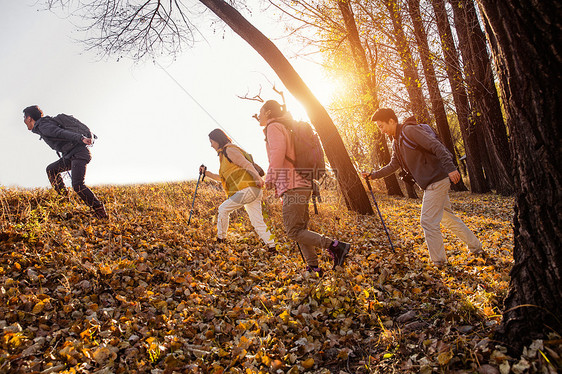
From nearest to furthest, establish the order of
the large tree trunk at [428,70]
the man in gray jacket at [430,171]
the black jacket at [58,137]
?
1. the man in gray jacket at [430,171]
2. the black jacket at [58,137]
3. the large tree trunk at [428,70]

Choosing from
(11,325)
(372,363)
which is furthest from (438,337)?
(11,325)

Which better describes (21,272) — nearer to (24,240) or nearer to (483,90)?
(24,240)

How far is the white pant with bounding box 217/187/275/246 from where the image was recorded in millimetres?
5898

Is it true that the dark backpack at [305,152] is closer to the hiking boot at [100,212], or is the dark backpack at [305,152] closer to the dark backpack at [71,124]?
the hiking boot at [100,212]

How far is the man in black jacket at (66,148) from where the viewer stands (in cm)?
646

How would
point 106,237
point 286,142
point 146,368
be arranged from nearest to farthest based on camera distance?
point 146,368, point 286,142, point 106,237

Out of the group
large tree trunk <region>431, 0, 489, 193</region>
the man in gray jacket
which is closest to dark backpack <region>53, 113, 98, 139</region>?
the man in gray jacket

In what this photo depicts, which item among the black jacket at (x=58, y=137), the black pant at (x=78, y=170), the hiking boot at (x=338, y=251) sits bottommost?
the hiking boot at (x=338, y=251)

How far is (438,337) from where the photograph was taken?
2707mm

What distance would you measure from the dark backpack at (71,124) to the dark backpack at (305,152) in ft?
16.7

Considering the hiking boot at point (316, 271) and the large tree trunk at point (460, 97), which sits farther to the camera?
the large tree trunk at point (460, 97)

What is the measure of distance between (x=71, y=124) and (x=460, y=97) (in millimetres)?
14312

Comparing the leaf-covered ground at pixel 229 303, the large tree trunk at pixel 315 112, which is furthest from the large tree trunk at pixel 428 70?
the leaf-covered ground at pixel 229 303

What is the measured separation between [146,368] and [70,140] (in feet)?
18.4
